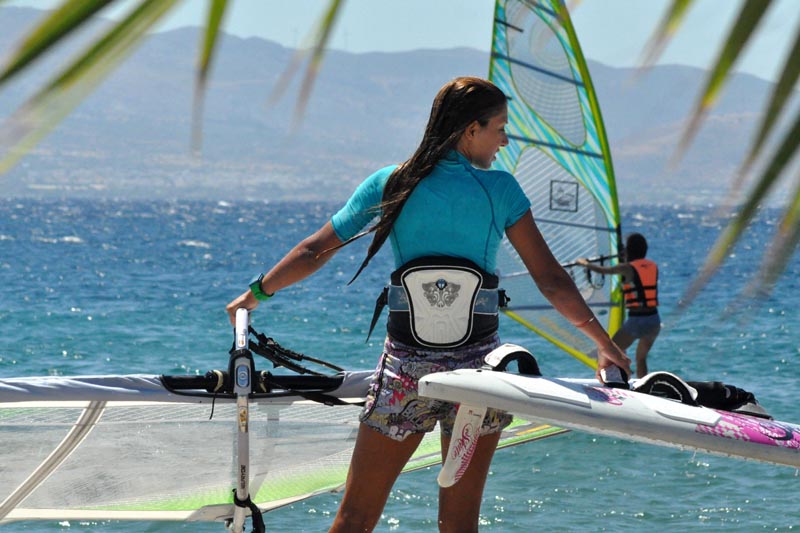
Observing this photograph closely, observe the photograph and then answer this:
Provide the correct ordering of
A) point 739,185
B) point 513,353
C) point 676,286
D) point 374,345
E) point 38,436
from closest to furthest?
point 739,185
point 513,353
point 38,436
point 374,345
point 676,286

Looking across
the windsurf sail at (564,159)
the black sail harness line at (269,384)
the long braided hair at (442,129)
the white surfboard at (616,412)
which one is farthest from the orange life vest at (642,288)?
the long braided hair at (442,129)

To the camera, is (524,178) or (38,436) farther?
(524,178)

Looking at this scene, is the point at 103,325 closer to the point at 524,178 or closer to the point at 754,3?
the point at 524,178

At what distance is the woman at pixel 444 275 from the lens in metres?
2.52

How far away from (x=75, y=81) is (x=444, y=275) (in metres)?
2.10

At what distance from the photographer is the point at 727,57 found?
1.66 ft

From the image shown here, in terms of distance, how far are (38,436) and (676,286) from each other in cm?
2920

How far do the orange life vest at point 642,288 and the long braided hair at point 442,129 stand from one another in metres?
6.65

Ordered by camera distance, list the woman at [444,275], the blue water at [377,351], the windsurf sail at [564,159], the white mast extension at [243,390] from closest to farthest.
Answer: the woman at [444,275], the white mast extension at [243,390], the blue water at [377,351], the windsurf sail at [564,159]

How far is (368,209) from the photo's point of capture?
262 centimetres

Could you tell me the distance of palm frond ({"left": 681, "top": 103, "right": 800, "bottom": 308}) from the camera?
0.50 meters

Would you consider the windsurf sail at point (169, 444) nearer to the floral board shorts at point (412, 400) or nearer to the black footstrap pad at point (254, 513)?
the black footstrap pad at point (254, 513)

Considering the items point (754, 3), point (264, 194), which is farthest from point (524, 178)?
point (264, 194)

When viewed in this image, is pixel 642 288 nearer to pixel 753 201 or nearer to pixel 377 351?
pixel 377 351
